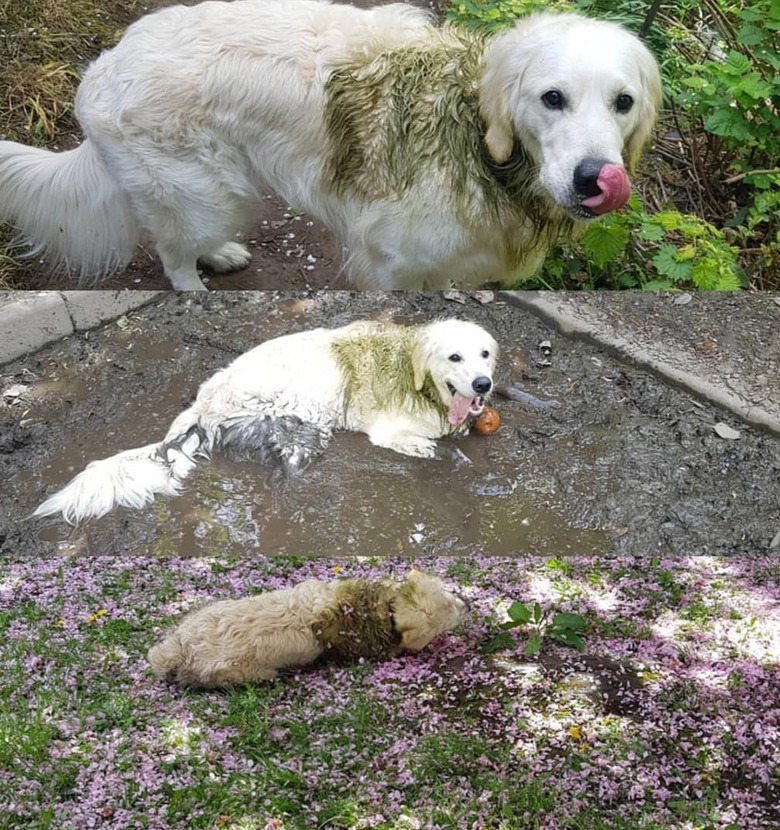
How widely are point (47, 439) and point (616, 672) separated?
1541 millimetres

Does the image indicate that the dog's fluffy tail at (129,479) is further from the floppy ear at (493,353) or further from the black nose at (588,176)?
the black nose at (588,176)

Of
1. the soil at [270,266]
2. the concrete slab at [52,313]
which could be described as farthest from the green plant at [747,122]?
the concrete slab at [52,313]

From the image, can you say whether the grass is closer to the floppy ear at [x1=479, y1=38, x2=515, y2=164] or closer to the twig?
the floppy ear at [x1=479, y1=38, x2=515, y2=164]

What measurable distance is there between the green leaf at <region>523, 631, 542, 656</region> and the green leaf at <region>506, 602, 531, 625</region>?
0.05 m

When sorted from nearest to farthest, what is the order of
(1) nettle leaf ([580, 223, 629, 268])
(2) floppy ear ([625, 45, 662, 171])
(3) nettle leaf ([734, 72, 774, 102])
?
(2) floppy ear ([625, 45, 662, 171])
(1) nettle leaf ([580, 223, 629, 268])
(3) nettle leaf ([734, 72, 774, 102])

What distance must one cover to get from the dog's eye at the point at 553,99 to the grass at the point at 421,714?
1.60 m

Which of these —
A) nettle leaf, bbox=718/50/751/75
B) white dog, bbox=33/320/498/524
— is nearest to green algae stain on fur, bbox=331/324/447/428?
white dog, bbox=33/320/498/524

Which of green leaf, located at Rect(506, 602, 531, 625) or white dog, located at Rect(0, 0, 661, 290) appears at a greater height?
white dog, located at Rect(0, 0, 661, 290)

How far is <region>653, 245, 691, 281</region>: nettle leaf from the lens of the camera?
3613mm

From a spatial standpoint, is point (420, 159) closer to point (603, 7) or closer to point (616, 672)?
point (616, 672)

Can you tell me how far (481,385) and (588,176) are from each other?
2.94ft

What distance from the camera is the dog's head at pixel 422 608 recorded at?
2221 mm

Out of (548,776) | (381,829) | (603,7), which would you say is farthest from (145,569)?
(603,7)

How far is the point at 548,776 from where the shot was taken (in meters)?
2.02
